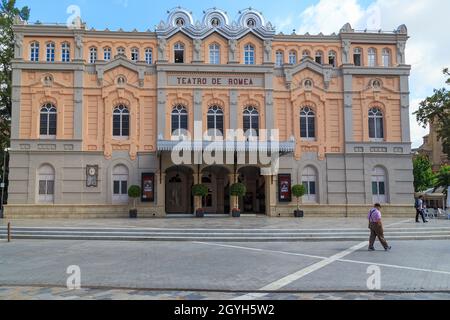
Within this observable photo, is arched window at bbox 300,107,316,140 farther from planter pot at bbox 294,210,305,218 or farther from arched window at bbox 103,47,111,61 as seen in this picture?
arched window at bbox 103,47,111,61

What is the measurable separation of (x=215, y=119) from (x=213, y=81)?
276 cm

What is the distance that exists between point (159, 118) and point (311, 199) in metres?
12.4

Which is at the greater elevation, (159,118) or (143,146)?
(159,118)

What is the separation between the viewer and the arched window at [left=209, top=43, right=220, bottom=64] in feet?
101

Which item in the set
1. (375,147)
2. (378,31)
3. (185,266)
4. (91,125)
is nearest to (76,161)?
(91,125)

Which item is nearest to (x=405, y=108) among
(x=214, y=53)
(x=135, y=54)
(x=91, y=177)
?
(x=214, y=53)

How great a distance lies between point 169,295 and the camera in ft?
27.9

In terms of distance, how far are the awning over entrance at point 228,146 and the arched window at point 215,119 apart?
2405 millimetres

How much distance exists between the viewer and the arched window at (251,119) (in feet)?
98.5

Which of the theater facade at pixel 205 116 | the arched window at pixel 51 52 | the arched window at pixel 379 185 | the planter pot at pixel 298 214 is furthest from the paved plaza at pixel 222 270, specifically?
the arched window at pixel 51 52

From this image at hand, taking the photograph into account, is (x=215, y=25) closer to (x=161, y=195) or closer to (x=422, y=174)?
(x=161, y=195)

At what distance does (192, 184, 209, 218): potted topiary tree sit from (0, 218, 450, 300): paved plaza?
10.9 m

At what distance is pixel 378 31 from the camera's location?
32.0 m
